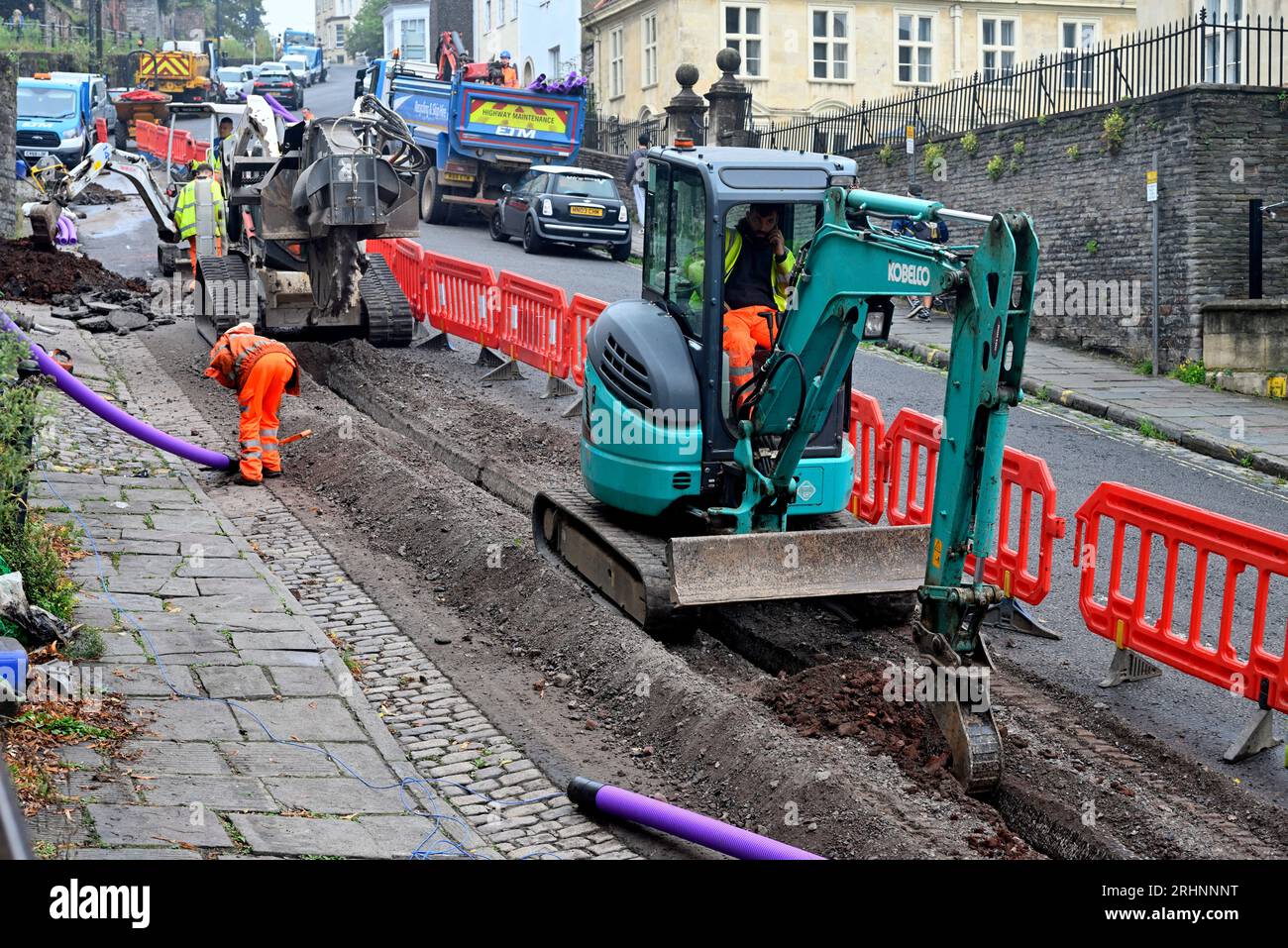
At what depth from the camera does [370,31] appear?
104 meters

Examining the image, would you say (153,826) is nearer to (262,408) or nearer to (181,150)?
(262,408)

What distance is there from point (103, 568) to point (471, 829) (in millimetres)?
4243

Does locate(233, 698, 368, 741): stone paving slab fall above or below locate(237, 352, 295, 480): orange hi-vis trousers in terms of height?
below

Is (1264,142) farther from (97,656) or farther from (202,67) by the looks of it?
(202,67)

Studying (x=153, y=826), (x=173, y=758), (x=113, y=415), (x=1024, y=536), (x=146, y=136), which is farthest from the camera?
(x=146, y=136)

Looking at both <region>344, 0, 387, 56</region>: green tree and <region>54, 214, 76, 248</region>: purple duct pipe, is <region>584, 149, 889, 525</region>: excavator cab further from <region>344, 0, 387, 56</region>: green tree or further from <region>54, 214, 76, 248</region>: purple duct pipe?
<region>344, 0, 387, 56</region>: green tree

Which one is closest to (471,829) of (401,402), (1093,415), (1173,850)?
(1173,850)

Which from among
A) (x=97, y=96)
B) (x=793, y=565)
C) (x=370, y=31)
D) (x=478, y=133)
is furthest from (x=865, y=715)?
(x=370, y=31)

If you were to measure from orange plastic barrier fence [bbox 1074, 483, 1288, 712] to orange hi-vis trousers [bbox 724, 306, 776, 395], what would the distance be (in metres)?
2.27

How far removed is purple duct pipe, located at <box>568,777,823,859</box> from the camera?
19.0 feet

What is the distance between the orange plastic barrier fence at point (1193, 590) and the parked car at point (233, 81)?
4268cm

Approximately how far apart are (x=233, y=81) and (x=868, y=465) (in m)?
51.8

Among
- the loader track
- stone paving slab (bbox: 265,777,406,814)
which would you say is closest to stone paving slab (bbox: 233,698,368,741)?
stone paving slab (bbox: 265,777,406,814)

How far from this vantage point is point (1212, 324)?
18.7 m
